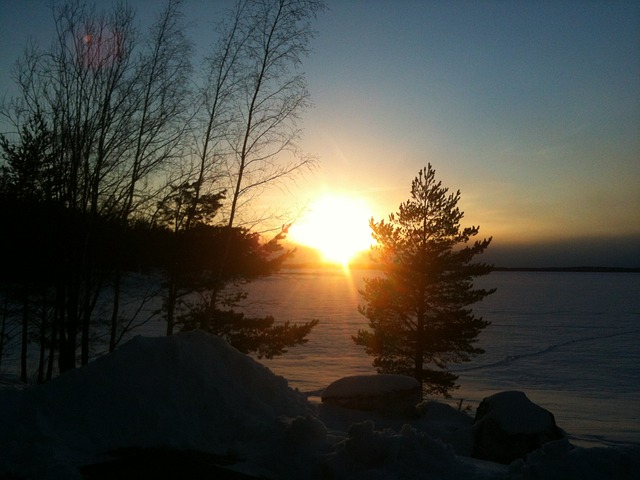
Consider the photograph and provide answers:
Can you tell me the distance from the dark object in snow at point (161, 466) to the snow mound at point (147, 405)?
0.21 meters

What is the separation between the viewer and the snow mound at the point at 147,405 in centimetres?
600

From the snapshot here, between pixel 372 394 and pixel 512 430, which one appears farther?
pixel 372 394

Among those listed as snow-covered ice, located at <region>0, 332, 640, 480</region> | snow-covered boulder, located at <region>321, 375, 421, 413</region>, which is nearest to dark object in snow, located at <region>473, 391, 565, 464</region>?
snow-covered boulder, located at <region>321, 375, 421, 413</region>

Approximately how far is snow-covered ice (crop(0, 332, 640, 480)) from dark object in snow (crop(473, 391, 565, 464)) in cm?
355

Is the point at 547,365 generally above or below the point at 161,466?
below

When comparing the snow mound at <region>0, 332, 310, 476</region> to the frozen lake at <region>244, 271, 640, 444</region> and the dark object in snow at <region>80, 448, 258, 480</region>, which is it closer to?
the dark object in snow at <region>80, 448, 258, 480</region>

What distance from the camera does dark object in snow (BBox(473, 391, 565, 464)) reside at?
10.3 meters

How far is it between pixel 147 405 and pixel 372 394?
6.73m

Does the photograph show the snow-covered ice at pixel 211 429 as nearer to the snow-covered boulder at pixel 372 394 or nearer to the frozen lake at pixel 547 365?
the snow-covered boulder at pixel 372 394

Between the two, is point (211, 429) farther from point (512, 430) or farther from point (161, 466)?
point (512, 430)

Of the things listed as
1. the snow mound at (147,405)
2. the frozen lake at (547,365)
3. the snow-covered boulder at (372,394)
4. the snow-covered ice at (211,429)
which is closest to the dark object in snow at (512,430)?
the snow-covered boulder at (372,394)

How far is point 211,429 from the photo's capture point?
22.8ft

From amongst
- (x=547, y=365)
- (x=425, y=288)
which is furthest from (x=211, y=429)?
(x=547, y=365)

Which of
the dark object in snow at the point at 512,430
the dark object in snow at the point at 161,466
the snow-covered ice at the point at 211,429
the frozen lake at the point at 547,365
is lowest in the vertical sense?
the frozen lake at the point at 547,365
